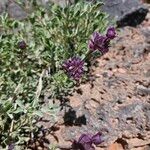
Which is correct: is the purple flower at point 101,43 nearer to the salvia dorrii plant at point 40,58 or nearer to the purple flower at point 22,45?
the salvia dorrii plant at point 40,58

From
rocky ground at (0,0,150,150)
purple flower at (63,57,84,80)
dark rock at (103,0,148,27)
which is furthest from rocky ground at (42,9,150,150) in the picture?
dark rock at (103,0,148,27)

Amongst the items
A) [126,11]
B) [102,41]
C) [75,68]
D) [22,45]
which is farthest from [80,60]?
[126,11]

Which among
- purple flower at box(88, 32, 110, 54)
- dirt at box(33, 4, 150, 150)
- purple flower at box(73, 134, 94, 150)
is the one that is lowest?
purple flower at box(73, 134, 94, 150)

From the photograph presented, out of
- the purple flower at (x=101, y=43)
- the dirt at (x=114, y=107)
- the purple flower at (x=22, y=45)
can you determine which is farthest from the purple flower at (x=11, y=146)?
the purple flower at (x=101, y=43)

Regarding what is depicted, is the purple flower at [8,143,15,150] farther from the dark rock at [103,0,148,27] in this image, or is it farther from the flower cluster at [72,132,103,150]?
the dark rock at [103,0,148,27]

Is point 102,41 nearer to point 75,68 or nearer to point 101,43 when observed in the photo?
point 101,43

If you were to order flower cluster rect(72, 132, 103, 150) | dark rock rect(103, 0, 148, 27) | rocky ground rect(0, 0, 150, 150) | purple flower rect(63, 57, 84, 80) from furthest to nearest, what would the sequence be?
dark rock rect(103, 0, 148, 27) → rocky ground rect(0, 0, 150, 150) → purple flower rect(63, 57, 84, 80) → flower cluster rect(72, 132, 103, 150)

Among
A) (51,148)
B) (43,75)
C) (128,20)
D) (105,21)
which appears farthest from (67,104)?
(128,20)

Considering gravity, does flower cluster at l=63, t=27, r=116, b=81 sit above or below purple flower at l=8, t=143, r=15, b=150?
above
